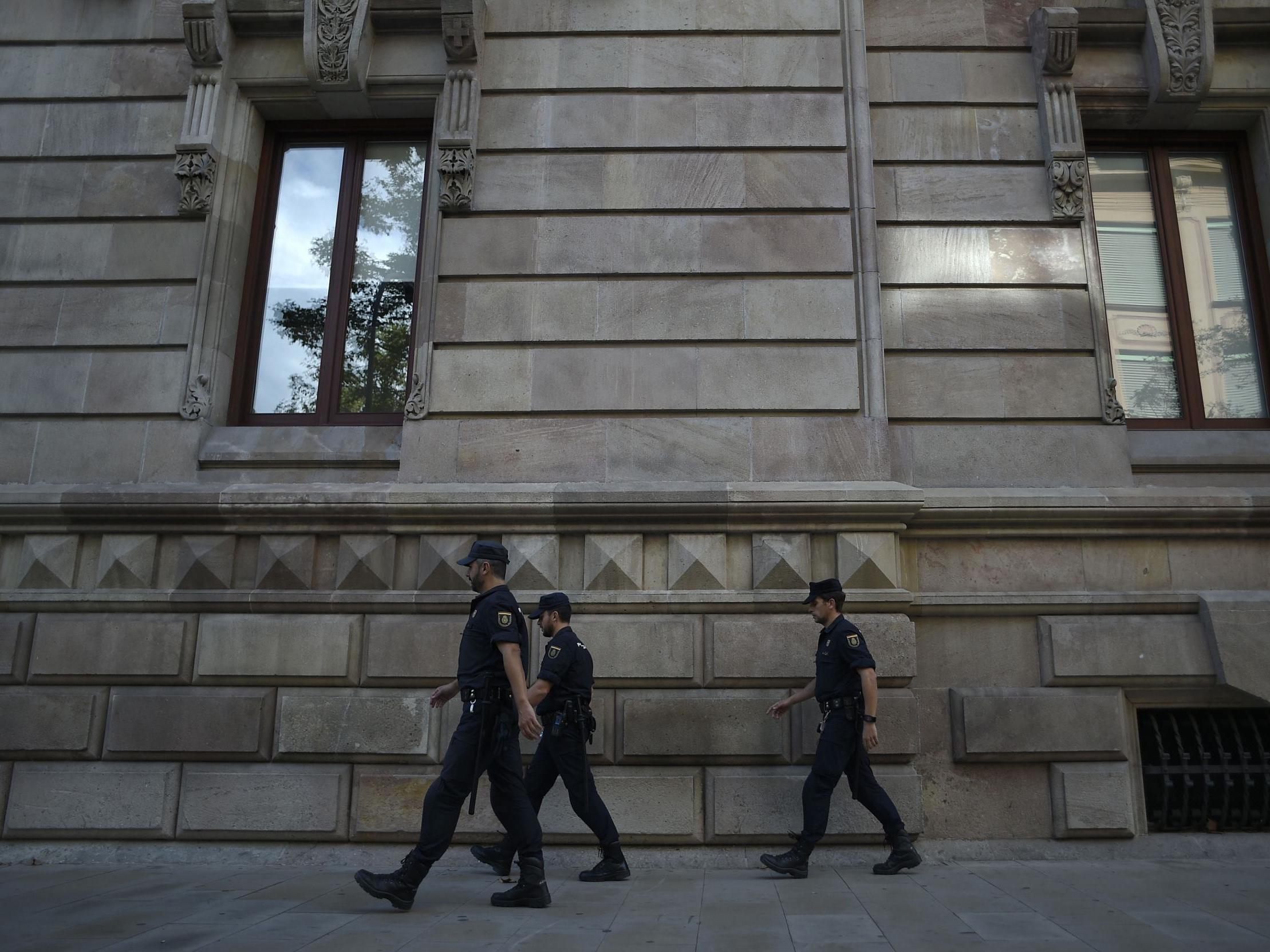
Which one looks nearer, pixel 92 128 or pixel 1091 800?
pixel 1091 800

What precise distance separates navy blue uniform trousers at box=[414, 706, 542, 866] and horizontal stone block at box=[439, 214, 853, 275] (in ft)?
15.8

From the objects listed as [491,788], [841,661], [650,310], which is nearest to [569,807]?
[491,788]

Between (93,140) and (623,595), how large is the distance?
7610mm

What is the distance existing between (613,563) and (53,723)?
5.28m

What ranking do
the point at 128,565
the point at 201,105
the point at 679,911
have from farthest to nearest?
the point at 201,105
the point at 128,565
the point at 679,911

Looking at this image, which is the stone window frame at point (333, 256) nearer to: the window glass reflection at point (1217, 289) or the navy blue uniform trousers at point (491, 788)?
the navy blue uniform trousers at point (491, 788)

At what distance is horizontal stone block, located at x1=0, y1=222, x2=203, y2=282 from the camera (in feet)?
31.2

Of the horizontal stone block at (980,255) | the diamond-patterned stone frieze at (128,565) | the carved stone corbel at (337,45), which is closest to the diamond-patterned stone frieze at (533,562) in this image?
the diamond-patterned stone frieze at (128,565)

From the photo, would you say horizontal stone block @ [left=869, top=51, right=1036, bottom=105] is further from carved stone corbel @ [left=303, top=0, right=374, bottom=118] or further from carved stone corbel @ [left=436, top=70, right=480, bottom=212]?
carved stone corbel @ [left=303, top=0, right=374, bottom=118]

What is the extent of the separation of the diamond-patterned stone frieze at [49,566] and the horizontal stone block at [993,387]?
8.07m

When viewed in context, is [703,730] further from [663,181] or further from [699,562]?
[663,181]

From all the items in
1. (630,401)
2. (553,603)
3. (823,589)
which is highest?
(630,401)

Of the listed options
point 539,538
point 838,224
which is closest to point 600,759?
point 539,538

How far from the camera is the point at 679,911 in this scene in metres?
5.89
